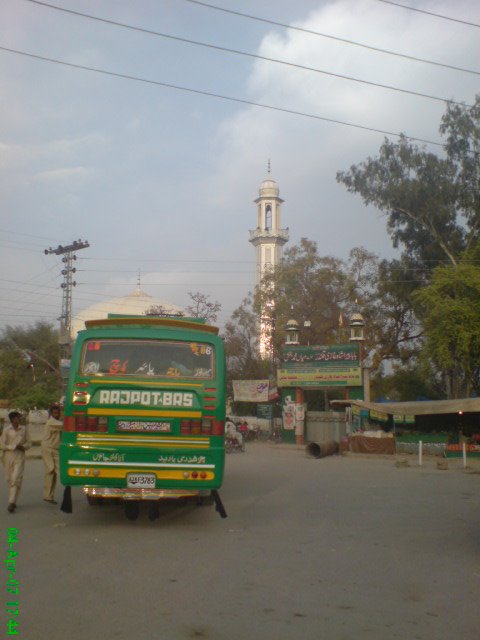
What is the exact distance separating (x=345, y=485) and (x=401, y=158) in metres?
26.9

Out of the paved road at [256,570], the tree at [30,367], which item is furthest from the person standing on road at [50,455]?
the tree at [30,367]

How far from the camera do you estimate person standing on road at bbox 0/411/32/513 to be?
36.8 feet

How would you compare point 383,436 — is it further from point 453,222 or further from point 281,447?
point 453,222

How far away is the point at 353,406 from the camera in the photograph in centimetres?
2956

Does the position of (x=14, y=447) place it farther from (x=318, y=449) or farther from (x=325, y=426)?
(x=325, y=426)

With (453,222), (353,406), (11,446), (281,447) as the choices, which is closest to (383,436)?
(353,406)

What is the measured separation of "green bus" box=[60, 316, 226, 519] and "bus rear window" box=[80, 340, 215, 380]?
0.6 inches

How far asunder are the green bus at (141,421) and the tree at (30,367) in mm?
30143

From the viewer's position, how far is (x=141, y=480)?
940 cm

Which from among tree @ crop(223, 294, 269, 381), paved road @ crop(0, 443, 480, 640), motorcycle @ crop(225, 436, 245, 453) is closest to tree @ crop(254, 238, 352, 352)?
tree @ crop(223, 294, 269, 381)

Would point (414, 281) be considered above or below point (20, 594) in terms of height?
above

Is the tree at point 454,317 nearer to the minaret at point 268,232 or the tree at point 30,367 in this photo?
the tree at point 30,367

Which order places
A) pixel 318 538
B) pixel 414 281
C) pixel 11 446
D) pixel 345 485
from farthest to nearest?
pixel 414 281 → pixel 345 485 → pixel 11 446 → pixel 318 538

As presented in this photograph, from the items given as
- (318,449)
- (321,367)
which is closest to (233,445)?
(318,449)
